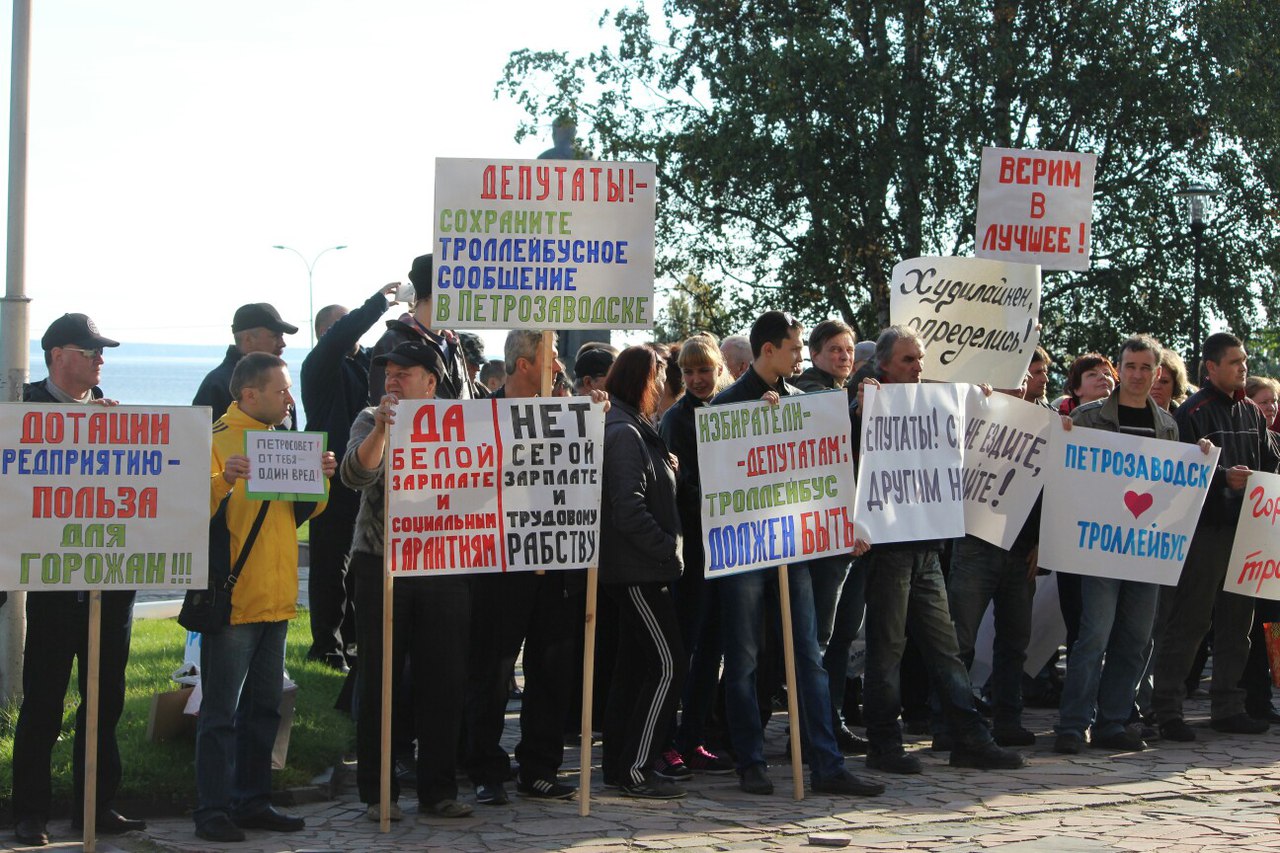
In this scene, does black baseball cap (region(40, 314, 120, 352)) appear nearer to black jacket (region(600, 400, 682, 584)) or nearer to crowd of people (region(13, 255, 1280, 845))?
crowd of people (region(13, 255, 1280, 845))

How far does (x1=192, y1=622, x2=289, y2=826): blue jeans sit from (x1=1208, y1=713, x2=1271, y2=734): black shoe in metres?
5.62

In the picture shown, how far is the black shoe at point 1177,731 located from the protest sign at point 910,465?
6.74 ft

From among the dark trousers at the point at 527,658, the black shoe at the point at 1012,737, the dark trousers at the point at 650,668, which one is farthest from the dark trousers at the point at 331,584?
the black shoe at the point at 1012,737

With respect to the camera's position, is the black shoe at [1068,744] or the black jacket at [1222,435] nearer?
the black shoe at [1068,744]

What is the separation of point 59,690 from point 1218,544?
21.6ft

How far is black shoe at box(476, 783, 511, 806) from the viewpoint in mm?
7355

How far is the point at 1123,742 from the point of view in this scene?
28.7 ft

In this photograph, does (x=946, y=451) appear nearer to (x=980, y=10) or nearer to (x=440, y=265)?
(x=440, y=265)

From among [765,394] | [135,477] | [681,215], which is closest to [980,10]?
[681,215]

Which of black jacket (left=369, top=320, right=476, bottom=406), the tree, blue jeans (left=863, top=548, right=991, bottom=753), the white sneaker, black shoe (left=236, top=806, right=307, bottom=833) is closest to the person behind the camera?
black shoe (left=236, top=806, right=307, bottom=833)

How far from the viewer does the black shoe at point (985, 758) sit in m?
8.13

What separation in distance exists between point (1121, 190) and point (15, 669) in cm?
2436

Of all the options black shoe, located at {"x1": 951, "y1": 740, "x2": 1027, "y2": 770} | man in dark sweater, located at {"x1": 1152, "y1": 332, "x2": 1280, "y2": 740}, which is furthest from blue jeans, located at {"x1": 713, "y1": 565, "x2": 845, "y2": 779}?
man in dark sweater, located at {"x1": 1152, "y1": 332, "x2": 1280, "y2": 740}

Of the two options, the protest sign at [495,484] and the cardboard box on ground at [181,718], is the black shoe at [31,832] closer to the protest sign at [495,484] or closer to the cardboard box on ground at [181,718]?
the cardboard box on ground at [181,718]
